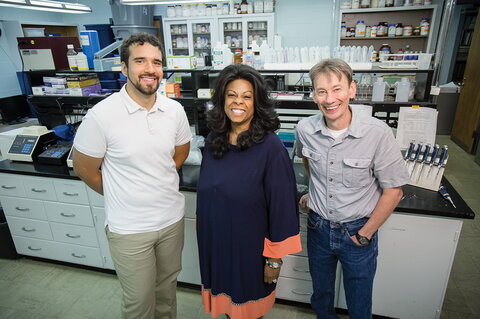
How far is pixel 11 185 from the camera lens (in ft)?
7.69

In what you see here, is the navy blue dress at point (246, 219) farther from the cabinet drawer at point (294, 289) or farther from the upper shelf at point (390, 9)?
the upper shelf at point (390, 9)

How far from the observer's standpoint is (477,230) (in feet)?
9.57

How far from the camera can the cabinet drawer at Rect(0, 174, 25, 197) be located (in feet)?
7.59

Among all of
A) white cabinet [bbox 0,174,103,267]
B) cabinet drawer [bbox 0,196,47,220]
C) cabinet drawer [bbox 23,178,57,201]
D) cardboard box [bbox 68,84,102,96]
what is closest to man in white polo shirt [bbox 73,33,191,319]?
white cabinet [bbox 0,174,103,267]

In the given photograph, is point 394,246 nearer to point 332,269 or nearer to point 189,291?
point 332,269

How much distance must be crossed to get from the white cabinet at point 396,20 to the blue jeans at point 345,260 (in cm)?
480

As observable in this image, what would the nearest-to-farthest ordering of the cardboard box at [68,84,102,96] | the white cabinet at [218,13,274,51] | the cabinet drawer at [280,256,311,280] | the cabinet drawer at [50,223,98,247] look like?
the cabinet drawer at [280,256,311,280] < the cabinet drawer at [50,223,98,247] < the cardboard box at [68,84,102,96] < the white cabinet at [218,13,274,51]

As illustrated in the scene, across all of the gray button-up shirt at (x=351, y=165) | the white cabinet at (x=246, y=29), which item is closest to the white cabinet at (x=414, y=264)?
the gray button-up shirt at (x=351, y=165)

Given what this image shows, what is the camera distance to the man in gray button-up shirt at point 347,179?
1.29m

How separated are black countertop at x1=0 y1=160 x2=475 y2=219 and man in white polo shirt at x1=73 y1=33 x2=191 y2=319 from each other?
0.48m

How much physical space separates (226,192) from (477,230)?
2.92 metres

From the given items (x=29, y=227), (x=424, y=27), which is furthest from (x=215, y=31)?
(x=29, y=227)

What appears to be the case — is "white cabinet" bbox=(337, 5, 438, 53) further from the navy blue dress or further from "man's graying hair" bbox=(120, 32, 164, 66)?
the navy blue dress

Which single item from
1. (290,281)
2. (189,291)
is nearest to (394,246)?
(290,281)
